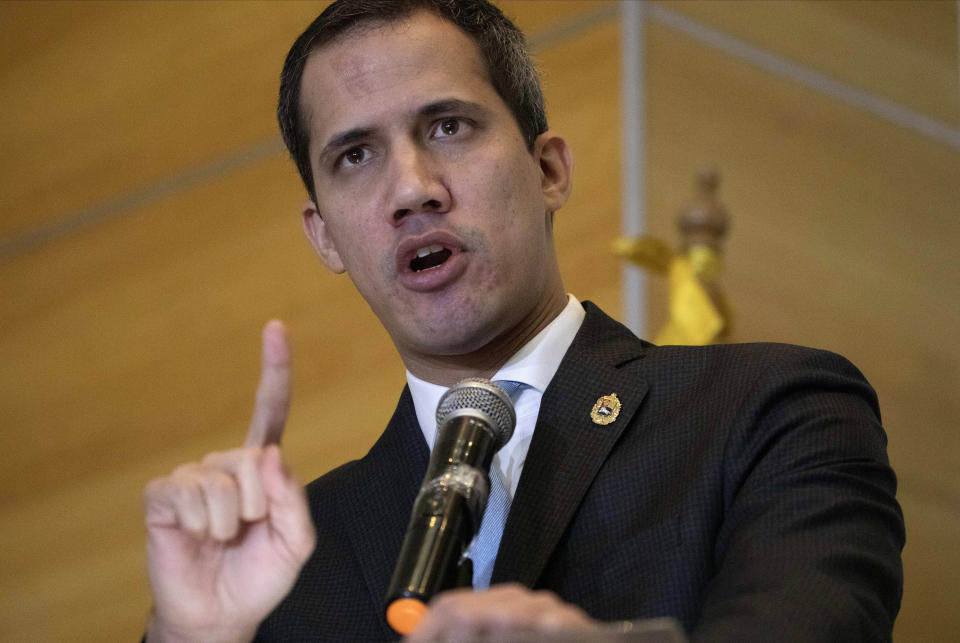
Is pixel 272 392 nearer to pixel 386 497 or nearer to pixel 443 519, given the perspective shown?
pixel 443 519

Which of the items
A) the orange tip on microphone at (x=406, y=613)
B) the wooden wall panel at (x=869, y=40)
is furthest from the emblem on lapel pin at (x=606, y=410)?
the wooden wall panel at (x=869, y=40)

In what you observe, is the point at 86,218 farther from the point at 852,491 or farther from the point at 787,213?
the point at 852,491

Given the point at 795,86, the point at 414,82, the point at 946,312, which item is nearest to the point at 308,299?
the point at 795,86

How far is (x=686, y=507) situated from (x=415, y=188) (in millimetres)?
534

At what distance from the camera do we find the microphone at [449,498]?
100 cm

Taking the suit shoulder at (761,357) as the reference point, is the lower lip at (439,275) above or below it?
above

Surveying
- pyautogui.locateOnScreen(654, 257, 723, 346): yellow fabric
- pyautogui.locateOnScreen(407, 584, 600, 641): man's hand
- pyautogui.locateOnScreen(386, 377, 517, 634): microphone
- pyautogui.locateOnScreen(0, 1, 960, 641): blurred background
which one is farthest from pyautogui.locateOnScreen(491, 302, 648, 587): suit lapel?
pyautogui.locateOnScreen(0, 1, 960, 641): blurred background

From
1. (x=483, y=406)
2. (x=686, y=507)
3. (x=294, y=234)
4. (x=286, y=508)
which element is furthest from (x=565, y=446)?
(x=294, y=234)

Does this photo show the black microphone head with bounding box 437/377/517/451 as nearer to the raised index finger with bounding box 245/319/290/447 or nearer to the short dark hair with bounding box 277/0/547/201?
the raised index finger with bounding box 245/319/290/447

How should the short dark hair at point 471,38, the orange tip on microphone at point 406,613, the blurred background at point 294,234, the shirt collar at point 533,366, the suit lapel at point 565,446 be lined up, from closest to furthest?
the orange tip on microphone at point 406,613 < the suit lapel at point 565,446 < the shirt collar at point 533,366 < the short dark hair at point 471,38 < the blurred background at point 294,234

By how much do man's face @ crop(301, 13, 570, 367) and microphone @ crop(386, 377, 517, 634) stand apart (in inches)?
15.6

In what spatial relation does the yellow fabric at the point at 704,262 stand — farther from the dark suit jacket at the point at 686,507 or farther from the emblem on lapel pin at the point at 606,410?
the emblem on lapel pin at the point at 606,410

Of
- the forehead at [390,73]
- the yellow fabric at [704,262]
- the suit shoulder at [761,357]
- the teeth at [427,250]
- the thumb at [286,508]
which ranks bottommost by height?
the yellow fabric at [704,262]

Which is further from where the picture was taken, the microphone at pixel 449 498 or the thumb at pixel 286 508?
the thumb at pixel 286 508
